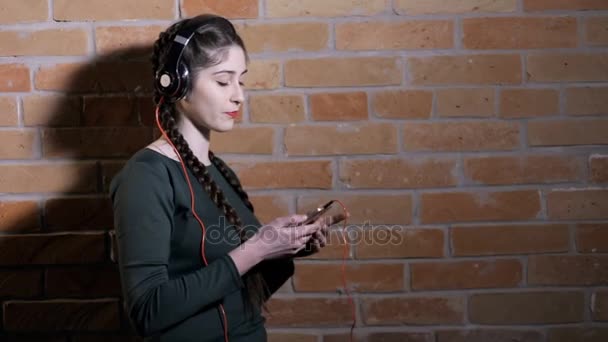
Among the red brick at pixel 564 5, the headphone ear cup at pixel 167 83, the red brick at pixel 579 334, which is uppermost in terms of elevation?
the red brick at pixel 564 5

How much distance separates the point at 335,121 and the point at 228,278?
2.11ft

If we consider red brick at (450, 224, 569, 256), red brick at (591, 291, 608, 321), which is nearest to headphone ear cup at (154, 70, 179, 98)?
red brick at (450, 224, 569, 256)

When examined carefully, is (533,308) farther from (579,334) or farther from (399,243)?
(399,243)

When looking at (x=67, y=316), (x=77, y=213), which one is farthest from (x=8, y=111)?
(x=67, y=316)

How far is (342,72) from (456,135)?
0.34 m

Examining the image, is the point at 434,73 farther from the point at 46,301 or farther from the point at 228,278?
the point at 46,301

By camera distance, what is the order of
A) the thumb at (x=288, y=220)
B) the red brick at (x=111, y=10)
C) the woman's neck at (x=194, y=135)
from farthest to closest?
1. the red brick at (x=111, y=10)
2. the woman's neck at (x=194, y=135)
3. the thumb at (x=288, y=220)

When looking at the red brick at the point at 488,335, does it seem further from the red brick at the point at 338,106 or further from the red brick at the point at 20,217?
the red brick at the point at 20,217

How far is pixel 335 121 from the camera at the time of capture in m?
1.69

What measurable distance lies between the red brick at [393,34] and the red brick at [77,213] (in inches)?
29.5

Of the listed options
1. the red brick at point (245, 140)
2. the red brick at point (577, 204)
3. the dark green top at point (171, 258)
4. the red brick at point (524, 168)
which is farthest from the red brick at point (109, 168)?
the red brick at point (577, 204)

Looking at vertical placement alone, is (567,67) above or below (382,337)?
above

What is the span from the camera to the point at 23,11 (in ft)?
5.47

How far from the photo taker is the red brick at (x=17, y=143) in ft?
5.52
